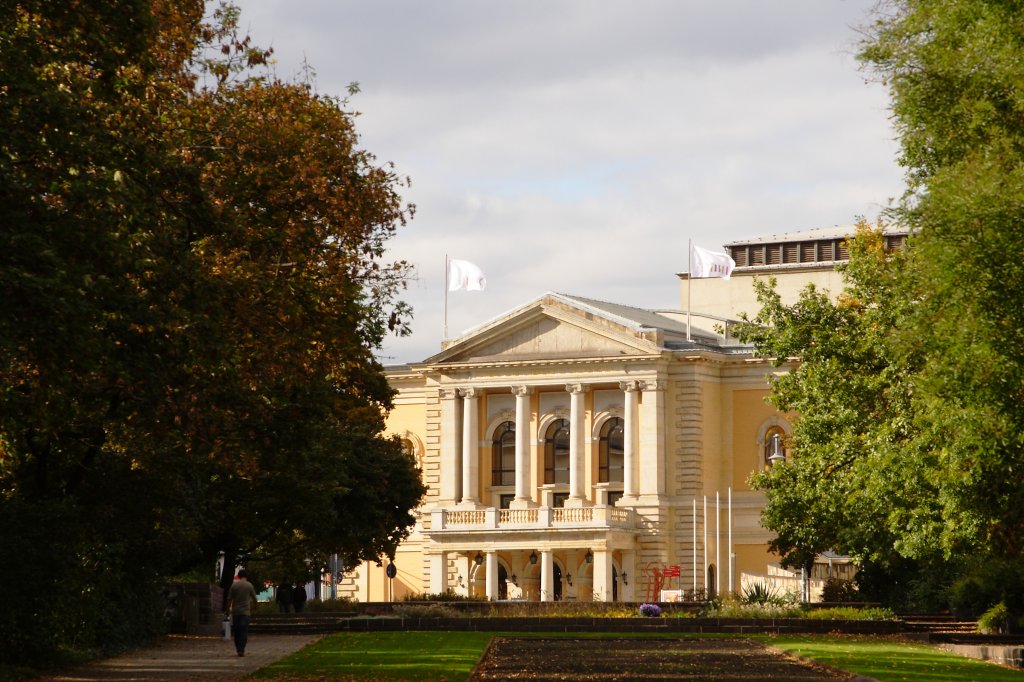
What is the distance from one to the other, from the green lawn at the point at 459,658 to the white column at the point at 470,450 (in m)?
39.6

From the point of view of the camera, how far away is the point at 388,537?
59.3m

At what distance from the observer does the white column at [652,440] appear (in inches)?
3150

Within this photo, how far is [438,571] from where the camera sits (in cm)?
8106

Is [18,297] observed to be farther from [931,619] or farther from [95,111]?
[931,619]

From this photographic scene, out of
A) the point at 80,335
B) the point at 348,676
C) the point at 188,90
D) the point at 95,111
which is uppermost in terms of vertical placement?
the point at 188,90

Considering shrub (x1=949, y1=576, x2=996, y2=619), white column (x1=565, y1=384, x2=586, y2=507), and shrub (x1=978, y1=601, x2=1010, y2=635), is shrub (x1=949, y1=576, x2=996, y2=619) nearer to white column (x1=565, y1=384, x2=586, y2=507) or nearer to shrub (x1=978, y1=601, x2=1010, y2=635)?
shrub (x1=978, y1=601, x2=1010, y2=635)

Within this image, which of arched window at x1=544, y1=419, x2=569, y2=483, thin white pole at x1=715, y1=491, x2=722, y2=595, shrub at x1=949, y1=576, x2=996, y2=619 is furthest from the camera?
arched window at x1=544, y1=419, x2=569, y2=483

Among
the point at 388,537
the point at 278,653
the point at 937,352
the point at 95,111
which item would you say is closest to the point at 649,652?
the point at 278,653

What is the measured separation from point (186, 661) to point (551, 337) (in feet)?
171

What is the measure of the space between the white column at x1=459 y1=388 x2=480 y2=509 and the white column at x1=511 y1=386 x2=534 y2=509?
7.03 ft

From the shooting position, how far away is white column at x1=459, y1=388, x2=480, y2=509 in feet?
276

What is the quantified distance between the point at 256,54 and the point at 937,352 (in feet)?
35.6

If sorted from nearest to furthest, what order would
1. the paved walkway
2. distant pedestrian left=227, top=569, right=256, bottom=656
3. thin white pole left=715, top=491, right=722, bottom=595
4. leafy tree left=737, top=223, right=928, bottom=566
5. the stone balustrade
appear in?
1. the paved walkway
2. distant pedestrian left=227, top=569, right=256, bottom=656
3. leafy tree left=737, top=223, right=928, bottom=566
4. the stone balustrade
5. thin white pole left=715, top=491, right=722, bottom=595

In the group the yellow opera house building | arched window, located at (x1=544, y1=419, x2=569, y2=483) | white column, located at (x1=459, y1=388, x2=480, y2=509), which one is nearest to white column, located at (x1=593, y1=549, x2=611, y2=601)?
the yellow opera house building
